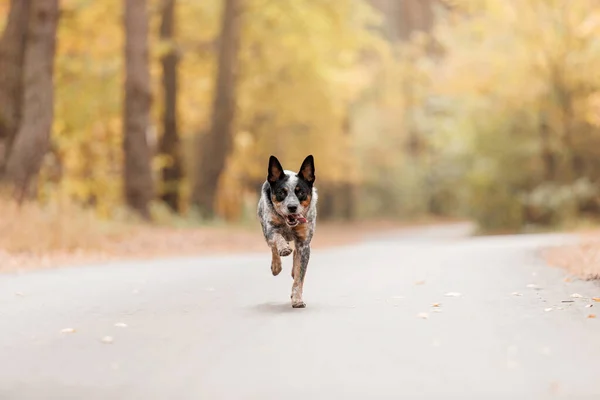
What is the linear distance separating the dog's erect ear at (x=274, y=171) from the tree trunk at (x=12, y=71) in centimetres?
1287

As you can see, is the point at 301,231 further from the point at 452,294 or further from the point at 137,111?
the point at 137,111

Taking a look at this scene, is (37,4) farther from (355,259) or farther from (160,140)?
(160,140)

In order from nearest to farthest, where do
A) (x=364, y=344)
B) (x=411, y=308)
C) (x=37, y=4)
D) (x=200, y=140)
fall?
(x=364, y=344) → (x=411, y=308) → (x=37, y=4) → (x=200, y=140)

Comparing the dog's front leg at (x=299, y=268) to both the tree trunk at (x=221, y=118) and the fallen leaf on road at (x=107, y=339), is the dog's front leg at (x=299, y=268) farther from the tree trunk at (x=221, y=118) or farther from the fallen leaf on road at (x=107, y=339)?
the tree trunk at (x=221, y=118)

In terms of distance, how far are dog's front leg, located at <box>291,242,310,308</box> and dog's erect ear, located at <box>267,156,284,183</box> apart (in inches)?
26.3

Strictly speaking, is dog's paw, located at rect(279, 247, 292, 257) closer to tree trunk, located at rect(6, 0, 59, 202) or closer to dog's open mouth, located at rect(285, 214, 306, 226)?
dog's open mouth, located at rect(285, 214, 306, 226)

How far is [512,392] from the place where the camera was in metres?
5.96

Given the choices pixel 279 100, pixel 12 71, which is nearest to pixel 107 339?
pixel 12 71

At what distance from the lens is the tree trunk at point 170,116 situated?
33062mm

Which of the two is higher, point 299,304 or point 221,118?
point 221,118

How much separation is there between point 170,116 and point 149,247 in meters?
12.6

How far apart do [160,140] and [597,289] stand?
24.3m

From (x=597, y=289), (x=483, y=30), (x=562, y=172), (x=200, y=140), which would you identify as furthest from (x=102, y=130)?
(x=597, y=289)

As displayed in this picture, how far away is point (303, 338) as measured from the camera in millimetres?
7969
